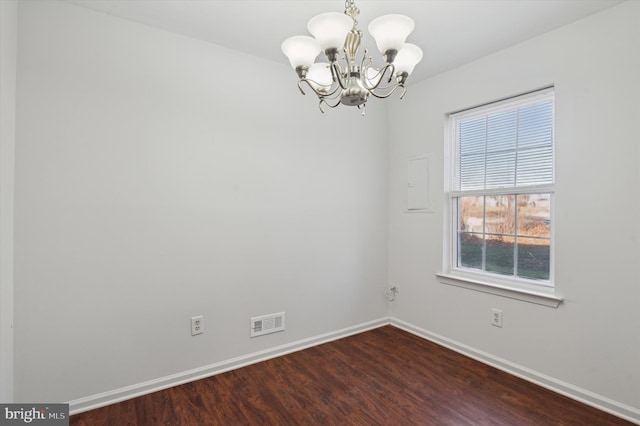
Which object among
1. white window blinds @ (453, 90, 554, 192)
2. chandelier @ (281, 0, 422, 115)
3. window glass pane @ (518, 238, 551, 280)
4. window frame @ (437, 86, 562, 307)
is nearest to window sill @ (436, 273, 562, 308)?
window frame @ (437, 86, 562, 307)

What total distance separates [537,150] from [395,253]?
1.62 metres

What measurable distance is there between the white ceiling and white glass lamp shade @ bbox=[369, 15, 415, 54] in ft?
2.44

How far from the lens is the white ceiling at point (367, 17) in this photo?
1983 millimetres

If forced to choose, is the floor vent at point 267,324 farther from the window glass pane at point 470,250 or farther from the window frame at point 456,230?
the window glass pane at point 470,250

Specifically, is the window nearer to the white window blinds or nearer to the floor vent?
the white window blinds

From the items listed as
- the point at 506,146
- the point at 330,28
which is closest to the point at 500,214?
the point at 506,146

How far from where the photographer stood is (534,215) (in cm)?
245

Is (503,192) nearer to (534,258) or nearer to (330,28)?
(534,258)

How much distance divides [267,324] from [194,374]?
65 centimetres

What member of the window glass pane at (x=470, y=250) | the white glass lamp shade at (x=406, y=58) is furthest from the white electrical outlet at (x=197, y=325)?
the window glass pane at (x=470, y=250)

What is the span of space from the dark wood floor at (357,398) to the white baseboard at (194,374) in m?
0.05

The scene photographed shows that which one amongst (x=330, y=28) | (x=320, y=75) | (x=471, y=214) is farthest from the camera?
(x=471, y=214)

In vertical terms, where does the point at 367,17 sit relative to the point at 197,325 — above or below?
above

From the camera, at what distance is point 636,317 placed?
191 cm
